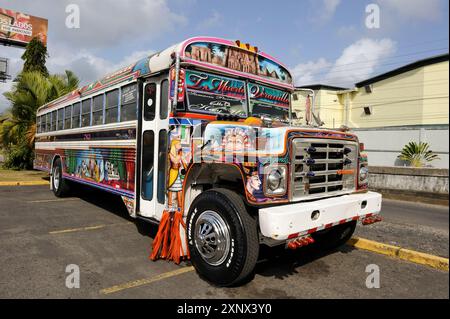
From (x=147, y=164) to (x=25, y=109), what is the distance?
43.6ft

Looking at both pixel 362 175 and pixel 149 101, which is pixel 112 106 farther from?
pixel 362 175

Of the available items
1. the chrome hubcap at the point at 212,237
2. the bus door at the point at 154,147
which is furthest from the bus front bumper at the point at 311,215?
the bus door at the point at 154,147

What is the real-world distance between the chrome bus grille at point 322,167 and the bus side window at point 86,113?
16.5ft

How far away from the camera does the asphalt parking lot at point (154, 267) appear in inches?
137

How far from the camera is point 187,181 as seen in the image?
13.8 ft

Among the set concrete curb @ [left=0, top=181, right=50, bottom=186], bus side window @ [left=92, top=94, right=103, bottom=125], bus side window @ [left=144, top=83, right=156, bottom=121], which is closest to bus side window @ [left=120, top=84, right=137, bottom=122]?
bus side window @ [left=144, top=83, right=156, bottom=121]

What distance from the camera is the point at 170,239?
4297mm

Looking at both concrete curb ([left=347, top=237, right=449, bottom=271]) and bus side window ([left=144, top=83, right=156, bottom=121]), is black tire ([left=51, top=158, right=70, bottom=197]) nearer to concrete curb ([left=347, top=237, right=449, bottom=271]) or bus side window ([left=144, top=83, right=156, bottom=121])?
bus side window ([left=144, top=83, right=156, bottom=121])

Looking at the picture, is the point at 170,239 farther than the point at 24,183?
No

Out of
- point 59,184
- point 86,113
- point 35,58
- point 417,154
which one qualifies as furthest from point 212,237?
point 35,58

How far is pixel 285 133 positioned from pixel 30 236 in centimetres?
428
